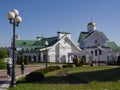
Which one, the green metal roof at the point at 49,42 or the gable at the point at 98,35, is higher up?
the gable at the point at 98,35

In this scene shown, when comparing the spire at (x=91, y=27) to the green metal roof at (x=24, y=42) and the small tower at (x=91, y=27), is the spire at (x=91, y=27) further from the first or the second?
the green metal roof at (x=24, y=42)

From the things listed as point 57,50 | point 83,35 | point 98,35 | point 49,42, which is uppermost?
point 83,35

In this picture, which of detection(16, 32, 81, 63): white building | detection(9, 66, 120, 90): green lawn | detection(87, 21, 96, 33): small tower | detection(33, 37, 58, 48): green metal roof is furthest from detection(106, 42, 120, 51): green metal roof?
detection(9, 66, 120, 90): green lawn

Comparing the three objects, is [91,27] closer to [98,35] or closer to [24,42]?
[98,35]

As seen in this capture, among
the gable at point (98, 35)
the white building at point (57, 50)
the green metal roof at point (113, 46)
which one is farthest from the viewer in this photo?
the gable at point (98, 35)

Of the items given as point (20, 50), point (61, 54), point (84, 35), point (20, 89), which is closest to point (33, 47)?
point (20, 50)

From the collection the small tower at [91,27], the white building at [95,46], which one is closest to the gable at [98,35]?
the white building at [95,46]

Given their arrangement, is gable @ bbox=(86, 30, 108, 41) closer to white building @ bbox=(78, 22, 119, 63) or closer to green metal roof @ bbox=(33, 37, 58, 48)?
white building @ bbox=(78, 22, 119, 63)

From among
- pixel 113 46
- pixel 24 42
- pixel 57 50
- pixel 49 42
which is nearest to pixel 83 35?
pixel 113 46

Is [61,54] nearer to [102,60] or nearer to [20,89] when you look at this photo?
[102,60]

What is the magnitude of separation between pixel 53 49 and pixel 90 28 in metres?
11.8

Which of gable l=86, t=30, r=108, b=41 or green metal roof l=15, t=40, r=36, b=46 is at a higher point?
gable l=86, t=30, r=108, b=41

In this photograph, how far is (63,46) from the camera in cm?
7238

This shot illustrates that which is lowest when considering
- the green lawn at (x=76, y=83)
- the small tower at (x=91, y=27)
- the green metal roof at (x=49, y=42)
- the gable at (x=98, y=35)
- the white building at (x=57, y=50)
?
the green lawn at (x=76, y=83)
